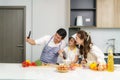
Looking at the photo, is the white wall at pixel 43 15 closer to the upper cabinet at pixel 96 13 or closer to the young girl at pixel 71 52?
the upper cabinet at pixel 96 13

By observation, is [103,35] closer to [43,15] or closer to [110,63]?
[43,15]

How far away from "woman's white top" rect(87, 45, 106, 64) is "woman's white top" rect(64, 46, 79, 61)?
0.34 metres

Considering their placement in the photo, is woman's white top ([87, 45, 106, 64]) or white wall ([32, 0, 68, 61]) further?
white wall ([32, 0, 68, 61])

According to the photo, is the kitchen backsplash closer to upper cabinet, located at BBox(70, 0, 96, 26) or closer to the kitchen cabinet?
upper cabinet, located at BBox(70, 0, 96, 26)

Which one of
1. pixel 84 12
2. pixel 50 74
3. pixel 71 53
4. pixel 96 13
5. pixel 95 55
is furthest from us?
pixel 84 12

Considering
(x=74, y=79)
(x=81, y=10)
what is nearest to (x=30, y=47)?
(x=81, y=10)

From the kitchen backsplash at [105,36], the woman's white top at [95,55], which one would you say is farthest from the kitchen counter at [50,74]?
the kitchen backsplash at [105,36]

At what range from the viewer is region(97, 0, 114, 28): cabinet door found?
4.79 metres

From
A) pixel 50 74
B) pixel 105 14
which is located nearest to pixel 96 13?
pixel 105 14

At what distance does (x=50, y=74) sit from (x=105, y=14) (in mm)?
2933

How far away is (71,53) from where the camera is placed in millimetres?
3236

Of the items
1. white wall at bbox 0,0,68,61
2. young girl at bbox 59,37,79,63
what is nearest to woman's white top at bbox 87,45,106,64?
young girl at bbox 59,37,79,63

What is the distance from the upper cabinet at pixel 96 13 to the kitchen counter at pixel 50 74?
234cm

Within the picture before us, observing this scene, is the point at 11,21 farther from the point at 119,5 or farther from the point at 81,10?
the point at 119,5
